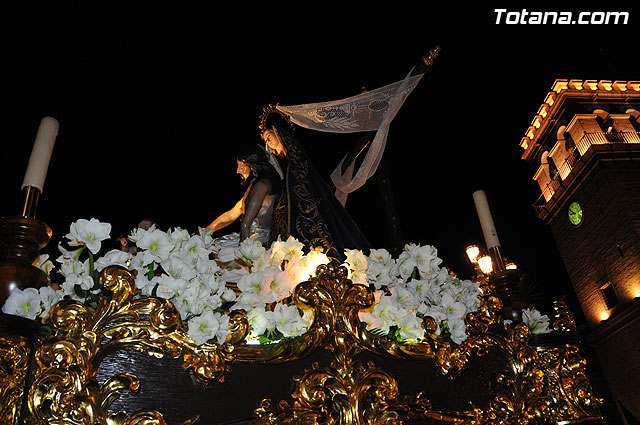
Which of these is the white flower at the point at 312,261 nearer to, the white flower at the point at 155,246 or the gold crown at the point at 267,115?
the white flower at the point at 155,246

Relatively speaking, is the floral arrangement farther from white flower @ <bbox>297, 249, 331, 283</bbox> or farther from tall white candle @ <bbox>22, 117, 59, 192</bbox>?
tall white candle @ <bbox>22, 117, 59, 192</bbox>

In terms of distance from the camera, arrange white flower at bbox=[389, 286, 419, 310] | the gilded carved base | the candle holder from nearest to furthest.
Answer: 1. the gilded carved base
2. the candle holder
3. white flower at bbox=[389, 286, 419, 310]

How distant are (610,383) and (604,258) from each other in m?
5.15

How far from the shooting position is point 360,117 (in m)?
A: 3.84

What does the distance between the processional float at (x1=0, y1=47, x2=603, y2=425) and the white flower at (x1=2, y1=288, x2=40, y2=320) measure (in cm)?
6

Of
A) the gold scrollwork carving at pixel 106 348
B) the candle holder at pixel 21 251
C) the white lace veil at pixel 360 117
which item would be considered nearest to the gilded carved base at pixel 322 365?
the gold scrollwork carving at pixel 106 348

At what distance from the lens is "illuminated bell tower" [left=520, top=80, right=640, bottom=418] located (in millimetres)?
17203

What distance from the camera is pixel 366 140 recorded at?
394 cm

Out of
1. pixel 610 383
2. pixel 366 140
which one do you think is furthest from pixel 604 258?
pixel 366 140

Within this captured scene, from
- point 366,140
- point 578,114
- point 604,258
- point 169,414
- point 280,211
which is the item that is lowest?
point 169,414

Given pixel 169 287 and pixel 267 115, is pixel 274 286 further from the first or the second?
pixel 267 115

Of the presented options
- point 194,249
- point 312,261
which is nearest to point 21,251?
point 194,249

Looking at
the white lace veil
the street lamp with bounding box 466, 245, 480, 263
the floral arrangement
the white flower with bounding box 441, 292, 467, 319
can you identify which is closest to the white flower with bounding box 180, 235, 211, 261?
the floral arrangement

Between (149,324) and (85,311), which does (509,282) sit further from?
(85,311)
